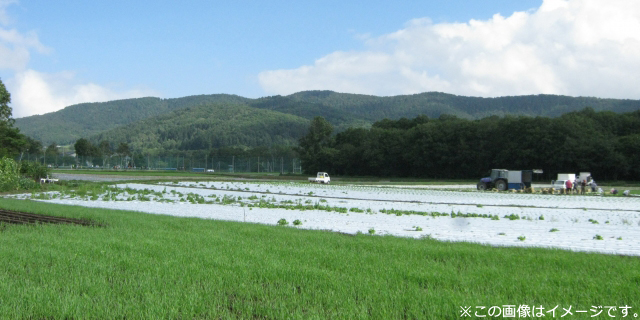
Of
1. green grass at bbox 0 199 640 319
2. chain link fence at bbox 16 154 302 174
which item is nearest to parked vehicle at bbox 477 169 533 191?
green grass at bbox 0 199 640 319

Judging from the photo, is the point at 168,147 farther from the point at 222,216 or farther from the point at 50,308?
the point at 50,308

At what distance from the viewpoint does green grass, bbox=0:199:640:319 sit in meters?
5.17

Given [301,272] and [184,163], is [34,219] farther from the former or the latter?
[184,163]

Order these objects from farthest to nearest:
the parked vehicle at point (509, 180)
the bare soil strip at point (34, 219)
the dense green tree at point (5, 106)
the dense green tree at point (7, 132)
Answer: the dense green tree at point (5, 106)
the dense green tree at point (7, 132)
the parked vehicle at point (509, 180)
the bare soil strip at point (34, 219)

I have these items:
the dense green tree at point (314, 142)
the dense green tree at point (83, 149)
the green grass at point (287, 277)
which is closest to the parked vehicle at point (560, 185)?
the green grass at point (287, 277)

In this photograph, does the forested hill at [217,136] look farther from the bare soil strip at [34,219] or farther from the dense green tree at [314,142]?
the bare soil strip at [34,219]

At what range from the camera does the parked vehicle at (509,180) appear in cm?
3705

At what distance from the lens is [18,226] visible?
38.4 ft

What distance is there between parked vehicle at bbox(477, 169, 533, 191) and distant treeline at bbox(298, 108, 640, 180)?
24420mm

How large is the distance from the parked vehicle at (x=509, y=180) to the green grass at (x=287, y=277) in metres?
29.8

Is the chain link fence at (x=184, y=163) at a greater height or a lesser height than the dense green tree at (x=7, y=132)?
lesser

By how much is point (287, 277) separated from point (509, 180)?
113 feet

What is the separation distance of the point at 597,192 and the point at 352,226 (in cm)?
2856

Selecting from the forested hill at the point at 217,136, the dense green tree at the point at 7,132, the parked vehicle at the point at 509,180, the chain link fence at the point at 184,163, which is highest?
the forested hill at the point at 217,136
